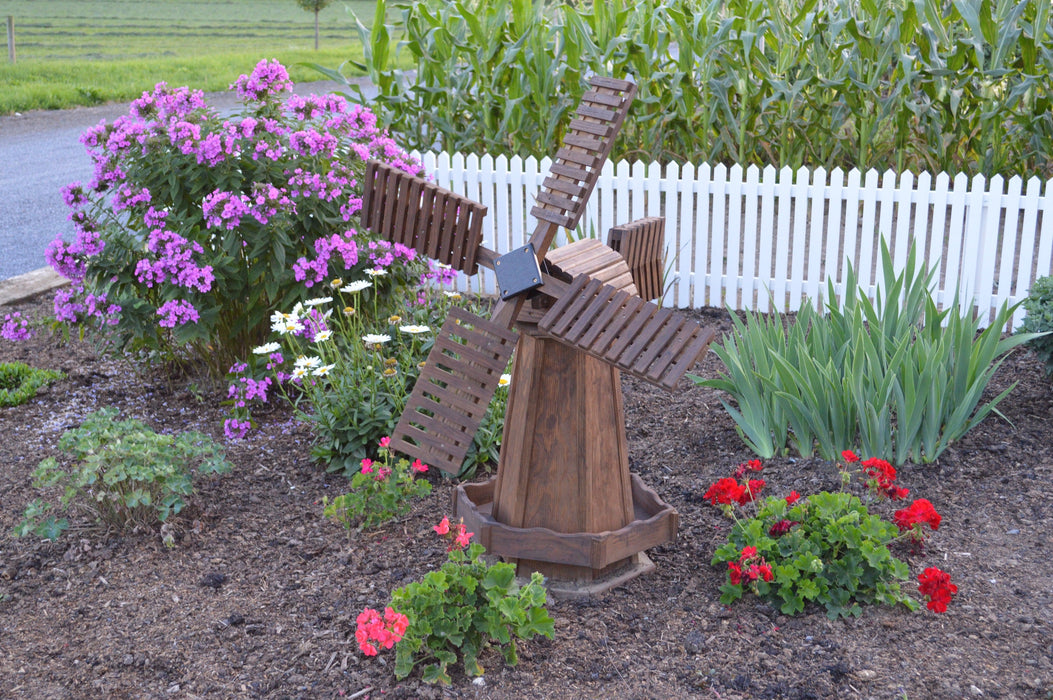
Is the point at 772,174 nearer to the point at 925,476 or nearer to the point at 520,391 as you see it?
the point at 925,476

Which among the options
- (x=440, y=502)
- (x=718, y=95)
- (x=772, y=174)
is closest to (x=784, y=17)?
(x=718, y=95)

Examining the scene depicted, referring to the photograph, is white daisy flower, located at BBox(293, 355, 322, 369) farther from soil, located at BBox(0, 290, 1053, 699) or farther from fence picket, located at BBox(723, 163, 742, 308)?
fence picket, located at BBox(723, 163, 742, 308)

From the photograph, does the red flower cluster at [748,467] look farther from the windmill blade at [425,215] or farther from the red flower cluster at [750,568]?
the windmill blade at [425,215]

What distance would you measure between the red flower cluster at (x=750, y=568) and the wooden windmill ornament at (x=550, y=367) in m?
0.29

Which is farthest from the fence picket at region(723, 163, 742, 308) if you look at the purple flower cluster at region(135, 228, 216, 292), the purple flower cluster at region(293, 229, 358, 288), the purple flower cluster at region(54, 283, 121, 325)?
the purple flower cluster at region(54, 283, 121, 325)

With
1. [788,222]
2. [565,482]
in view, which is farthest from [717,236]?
[565,482]

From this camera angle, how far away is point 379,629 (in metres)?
2.53

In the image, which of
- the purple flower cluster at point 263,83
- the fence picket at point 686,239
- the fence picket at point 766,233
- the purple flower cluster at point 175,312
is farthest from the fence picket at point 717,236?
the purple flower cluster at point 175,312

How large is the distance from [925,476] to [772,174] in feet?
9.20

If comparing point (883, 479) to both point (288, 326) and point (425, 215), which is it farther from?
point (288, 326)

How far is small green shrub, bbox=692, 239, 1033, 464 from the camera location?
3.70 metres

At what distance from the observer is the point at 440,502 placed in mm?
3854

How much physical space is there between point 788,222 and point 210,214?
3650mm

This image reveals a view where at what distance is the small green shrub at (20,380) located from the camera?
16.2 ft
